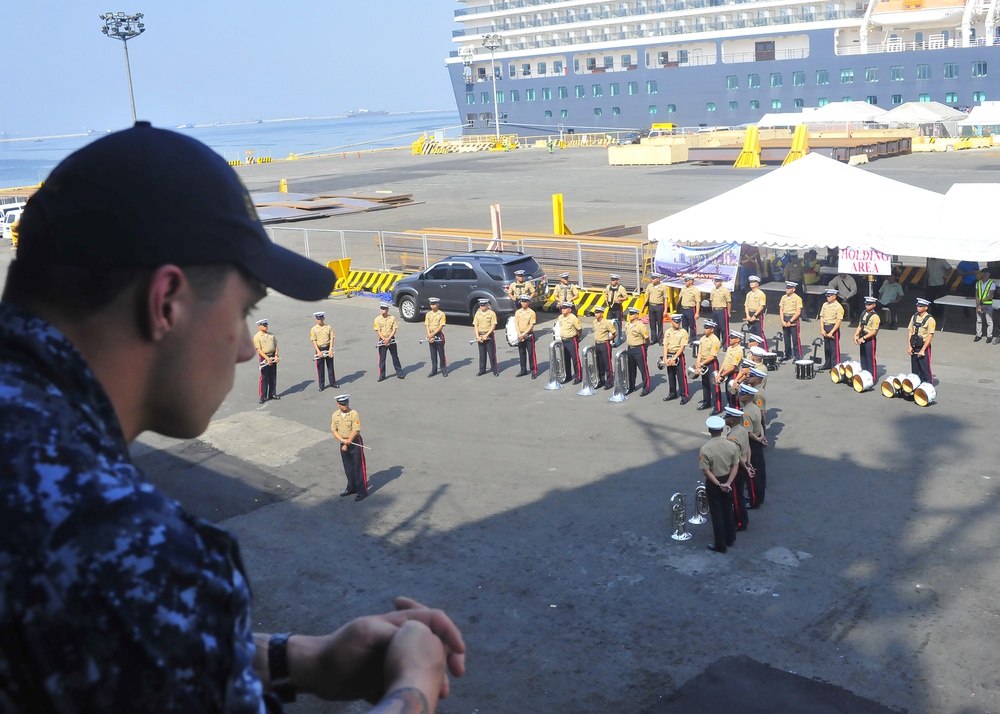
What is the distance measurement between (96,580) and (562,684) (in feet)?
25.0

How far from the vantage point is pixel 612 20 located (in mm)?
77375

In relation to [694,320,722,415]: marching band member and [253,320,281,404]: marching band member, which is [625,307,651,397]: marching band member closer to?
[694,320,722,415]: marching band member

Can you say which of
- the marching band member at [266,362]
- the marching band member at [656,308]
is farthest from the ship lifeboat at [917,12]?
the marching band member at [266,362]

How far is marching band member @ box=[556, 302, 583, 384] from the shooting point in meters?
17.5

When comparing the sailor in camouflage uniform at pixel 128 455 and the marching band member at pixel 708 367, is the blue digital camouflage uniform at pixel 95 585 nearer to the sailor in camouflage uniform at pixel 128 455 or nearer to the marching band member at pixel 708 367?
the sailor in camouflage uniform at pixel 128 455

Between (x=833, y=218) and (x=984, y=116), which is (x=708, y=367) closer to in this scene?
(x=833, y=218)

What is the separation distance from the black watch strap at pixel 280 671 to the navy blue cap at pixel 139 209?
0.60m

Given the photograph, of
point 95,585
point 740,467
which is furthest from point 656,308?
point 95,585

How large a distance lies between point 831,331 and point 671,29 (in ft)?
207

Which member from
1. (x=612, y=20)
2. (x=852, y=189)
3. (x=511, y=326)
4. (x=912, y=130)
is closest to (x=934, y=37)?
(x=912, y=130)

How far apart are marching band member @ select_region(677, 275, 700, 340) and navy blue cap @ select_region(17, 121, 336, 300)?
62.0ft

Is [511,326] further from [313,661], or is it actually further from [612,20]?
[612,20]

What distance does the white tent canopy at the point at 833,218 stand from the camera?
18.2m

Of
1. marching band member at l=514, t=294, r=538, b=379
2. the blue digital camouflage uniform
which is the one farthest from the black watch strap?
marching band member at l=514, t=294, r=538, b=379
